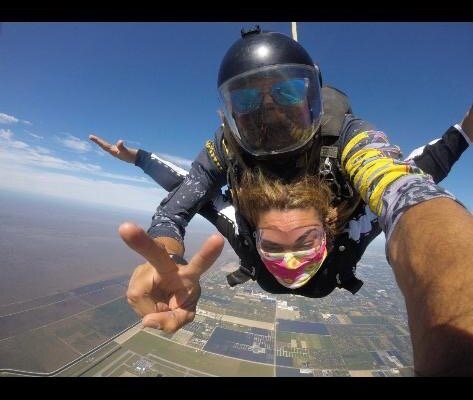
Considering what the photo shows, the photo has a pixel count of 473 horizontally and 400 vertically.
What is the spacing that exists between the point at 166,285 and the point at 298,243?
0.80m

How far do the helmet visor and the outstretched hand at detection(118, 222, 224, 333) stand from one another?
2.78 feet

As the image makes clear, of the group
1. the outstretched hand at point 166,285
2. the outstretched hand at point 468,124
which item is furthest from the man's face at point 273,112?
the outstretched hand at point 468,124

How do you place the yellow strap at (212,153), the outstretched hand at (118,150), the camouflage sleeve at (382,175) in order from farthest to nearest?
1. the outstretched hand at (118,150)
2. the yellow strap at (212,153)
3. the camouflage sleeve at (382,175)

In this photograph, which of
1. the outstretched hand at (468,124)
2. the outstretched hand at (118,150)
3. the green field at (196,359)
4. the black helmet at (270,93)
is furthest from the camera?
the green field at (196,359)

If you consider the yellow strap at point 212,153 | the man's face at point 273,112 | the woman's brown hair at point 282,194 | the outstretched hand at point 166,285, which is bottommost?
the outstretched hand at point 166,285

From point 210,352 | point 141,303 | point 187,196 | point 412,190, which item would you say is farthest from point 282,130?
point 210,352

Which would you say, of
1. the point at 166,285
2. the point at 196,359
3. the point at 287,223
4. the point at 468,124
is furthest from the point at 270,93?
the point at 196,359

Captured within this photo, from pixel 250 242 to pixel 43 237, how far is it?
52.4m

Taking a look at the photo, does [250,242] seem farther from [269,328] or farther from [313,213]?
[269,328]

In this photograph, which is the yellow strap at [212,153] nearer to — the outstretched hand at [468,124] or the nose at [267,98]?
the nose at [267,98]

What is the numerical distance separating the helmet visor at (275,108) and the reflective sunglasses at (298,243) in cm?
47

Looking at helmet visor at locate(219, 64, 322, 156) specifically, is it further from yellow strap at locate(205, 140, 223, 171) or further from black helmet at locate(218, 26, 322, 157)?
yellow strap at locate(205, 140, 223, 171)

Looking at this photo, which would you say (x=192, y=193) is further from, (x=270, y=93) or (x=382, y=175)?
(x=382, y=175)

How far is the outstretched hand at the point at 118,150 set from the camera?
275 centimetres
